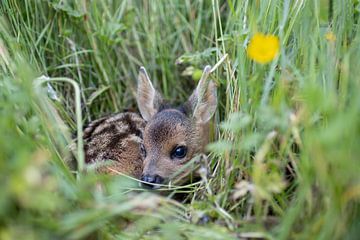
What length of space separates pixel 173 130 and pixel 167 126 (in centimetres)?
6

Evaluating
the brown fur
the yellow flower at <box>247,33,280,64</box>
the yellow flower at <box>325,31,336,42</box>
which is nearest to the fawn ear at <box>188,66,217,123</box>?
the brown fur

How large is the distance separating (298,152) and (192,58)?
1457mm

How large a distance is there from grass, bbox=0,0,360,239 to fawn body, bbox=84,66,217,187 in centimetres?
18

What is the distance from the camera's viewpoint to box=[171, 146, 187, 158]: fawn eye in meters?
4.47

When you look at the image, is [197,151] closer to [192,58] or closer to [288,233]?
[192,58]

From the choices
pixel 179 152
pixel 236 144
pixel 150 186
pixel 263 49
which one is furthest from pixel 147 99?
pixel 263 49

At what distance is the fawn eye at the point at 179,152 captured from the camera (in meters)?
4.47

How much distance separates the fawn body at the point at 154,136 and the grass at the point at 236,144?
0.18 metres

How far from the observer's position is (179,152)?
4.48 meters

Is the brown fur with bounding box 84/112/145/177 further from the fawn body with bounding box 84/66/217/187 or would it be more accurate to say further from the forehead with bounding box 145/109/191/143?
the forehead with bounding box 145/109/191/143

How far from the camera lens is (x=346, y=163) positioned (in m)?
2.31

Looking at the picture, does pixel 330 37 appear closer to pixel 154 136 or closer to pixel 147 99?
pixel 154 136

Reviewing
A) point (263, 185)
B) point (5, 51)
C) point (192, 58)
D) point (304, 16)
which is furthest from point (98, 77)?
point (263, 185)

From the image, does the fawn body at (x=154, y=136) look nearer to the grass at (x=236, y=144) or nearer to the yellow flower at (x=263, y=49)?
the grass at (x=236, y=144)
